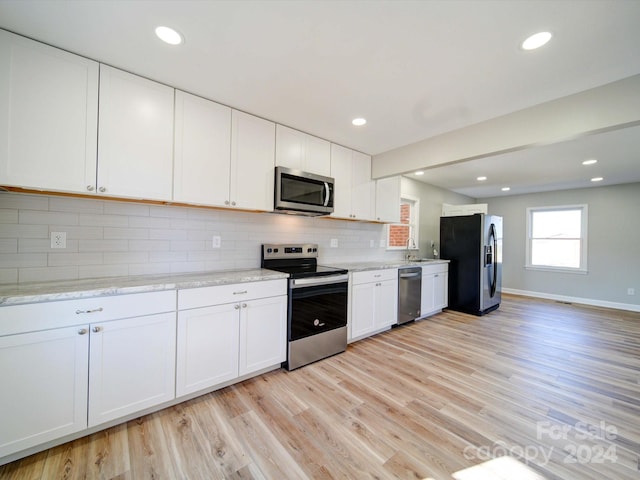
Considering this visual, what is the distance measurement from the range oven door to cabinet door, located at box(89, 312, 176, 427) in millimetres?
986

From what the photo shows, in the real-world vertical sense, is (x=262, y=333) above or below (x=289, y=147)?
below

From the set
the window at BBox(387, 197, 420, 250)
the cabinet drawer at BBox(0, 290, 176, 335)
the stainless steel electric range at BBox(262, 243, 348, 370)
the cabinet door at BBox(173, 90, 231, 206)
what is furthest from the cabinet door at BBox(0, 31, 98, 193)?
the window at BBox(387, 197, 420, 250)

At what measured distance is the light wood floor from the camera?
55.4 inches

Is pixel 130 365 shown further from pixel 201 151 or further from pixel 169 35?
pixel 169 35

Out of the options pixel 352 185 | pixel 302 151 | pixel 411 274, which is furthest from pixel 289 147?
pixel 411 274

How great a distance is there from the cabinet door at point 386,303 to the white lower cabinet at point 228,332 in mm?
1380

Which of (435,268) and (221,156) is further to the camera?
(435,268)

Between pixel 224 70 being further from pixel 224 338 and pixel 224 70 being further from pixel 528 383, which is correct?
pixel 528 383

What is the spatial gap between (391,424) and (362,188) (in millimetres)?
2613

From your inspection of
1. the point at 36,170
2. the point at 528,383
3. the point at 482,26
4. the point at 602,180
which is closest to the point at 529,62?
the point at 482,26

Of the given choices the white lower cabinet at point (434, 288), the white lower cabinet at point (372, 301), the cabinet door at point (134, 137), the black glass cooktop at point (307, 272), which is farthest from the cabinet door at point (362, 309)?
the cabinet door at point (134, 137)

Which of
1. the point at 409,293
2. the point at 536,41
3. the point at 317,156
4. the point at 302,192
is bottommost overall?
the point at 409,293

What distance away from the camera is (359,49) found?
1.61 m

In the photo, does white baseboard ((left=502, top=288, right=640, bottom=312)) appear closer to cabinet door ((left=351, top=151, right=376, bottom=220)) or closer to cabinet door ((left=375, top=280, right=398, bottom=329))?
cabinet door ((left=375, top=280, right=398, bottom=329))
